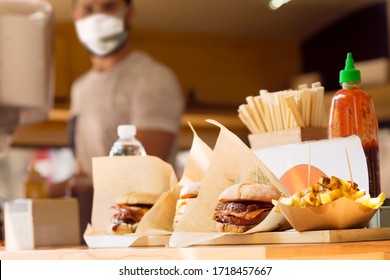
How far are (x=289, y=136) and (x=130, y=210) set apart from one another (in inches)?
11.9

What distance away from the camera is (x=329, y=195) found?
977 millimetres

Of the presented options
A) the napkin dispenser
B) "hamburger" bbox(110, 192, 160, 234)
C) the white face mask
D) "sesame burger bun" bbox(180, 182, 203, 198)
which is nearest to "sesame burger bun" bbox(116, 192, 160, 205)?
"hamburger" bbox(110, 192, 160, 234)

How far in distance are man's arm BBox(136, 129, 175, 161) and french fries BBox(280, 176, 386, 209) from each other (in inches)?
65.7

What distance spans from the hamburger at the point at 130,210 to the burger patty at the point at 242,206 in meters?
0.24

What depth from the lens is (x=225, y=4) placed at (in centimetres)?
402

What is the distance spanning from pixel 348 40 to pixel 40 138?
1885mm

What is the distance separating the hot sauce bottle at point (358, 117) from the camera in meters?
1.13

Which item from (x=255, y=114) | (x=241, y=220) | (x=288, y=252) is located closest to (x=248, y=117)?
→ (x=255, y=114)

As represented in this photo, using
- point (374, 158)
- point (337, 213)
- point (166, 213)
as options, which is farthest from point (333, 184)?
point (166, 213)

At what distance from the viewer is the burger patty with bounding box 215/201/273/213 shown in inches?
42.0

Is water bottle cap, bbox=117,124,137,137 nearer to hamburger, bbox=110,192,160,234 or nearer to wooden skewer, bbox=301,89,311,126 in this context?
hamburger, bbox=110,192,160,234

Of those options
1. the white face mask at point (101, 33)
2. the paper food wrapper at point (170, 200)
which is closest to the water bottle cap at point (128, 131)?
the paper food wrapper at point (170, 200)

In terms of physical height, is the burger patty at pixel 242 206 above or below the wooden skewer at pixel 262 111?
below

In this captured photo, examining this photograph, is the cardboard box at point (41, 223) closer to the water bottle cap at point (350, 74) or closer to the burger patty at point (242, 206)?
the burger patty at point (242, 206)
